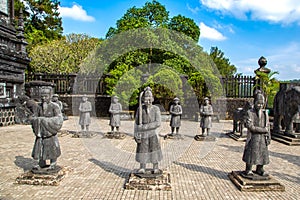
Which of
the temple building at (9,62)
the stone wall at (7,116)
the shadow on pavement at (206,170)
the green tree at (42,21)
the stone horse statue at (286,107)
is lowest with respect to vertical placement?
the shadow on pavement at (206,170)

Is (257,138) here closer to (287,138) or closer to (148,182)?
(148,182)

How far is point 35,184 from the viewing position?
18.4 ft

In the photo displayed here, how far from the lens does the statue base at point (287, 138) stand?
33.9 feet

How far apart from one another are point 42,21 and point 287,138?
103 ft

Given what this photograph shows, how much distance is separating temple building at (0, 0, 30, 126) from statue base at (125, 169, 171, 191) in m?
11.2

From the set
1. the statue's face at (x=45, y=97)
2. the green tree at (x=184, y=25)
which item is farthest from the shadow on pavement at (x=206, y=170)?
→ the green tree at (x=184, y=25)

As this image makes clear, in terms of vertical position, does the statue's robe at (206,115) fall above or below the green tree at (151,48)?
below

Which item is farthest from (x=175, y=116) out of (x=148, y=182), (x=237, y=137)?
(x=148, y=182)

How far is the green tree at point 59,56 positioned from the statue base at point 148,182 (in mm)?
21293

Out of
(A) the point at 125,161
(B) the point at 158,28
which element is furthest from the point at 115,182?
(B) the point at 158,28

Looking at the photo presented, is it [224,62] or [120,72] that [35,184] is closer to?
[120,72]

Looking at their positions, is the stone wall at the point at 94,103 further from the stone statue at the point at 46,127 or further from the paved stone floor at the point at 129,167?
the stone statue at the point at 46,127

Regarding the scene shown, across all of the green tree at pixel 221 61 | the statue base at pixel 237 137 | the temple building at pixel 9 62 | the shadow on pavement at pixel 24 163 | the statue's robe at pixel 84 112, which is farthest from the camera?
the green tree at pixel 221 61

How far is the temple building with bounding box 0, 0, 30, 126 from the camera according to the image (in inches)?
561
